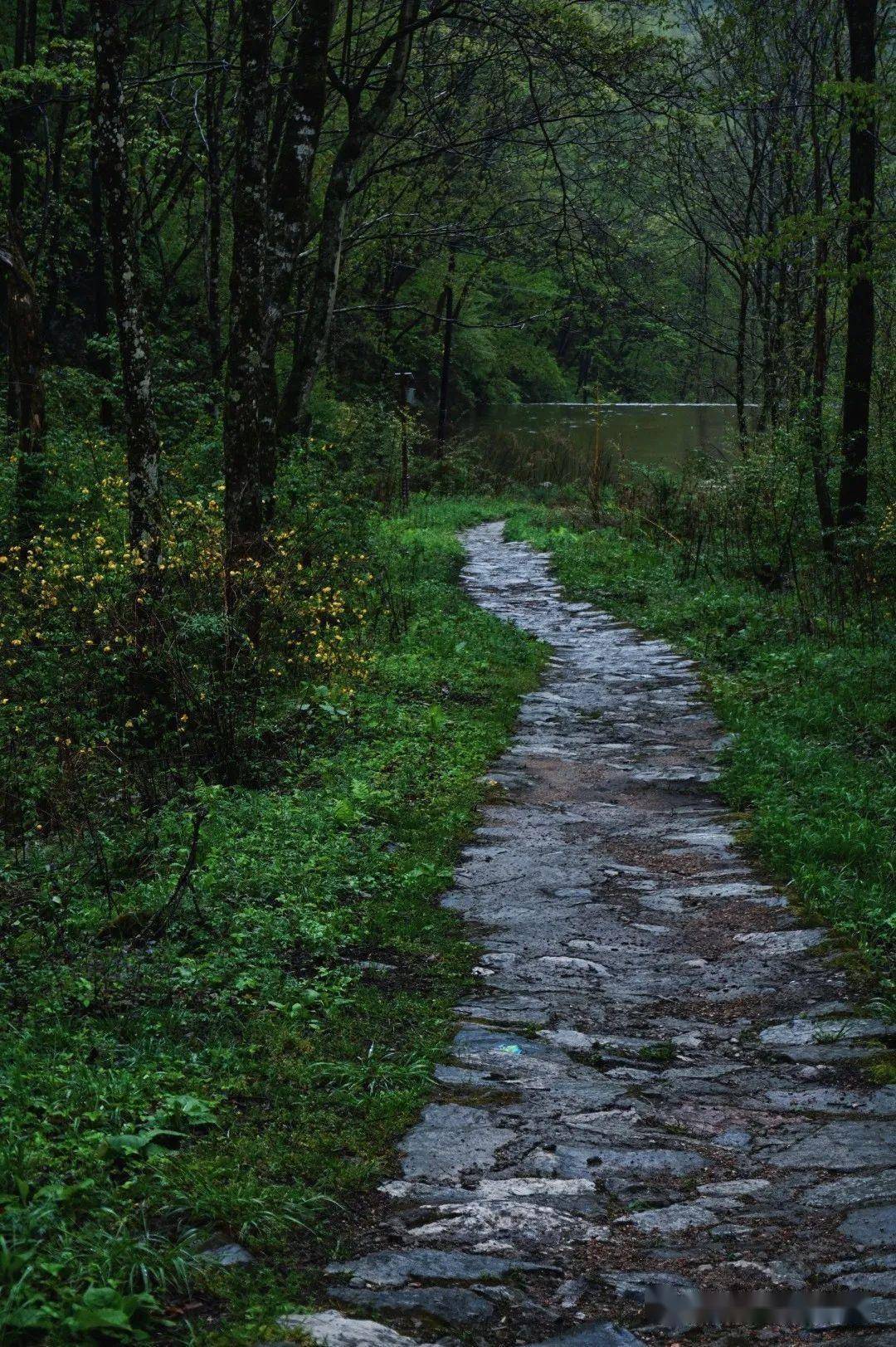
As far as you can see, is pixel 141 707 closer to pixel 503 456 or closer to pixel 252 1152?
pixel 252 1152

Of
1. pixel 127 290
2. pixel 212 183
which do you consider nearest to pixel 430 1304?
pixel 127 290

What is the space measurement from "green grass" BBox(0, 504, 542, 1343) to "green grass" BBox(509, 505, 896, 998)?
5.63ft

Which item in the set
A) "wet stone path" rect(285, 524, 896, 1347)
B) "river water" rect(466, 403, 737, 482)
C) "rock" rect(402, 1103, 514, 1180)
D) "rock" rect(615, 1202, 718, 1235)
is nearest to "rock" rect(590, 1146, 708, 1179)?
"wet stone path" rect(285, 524, 896, 1347)

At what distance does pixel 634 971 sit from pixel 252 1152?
2239 mm

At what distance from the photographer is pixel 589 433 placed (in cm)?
4175

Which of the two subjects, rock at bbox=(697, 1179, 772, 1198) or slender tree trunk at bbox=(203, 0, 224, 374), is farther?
slender tree trunk at bbox=(203, 0, 224, 374)

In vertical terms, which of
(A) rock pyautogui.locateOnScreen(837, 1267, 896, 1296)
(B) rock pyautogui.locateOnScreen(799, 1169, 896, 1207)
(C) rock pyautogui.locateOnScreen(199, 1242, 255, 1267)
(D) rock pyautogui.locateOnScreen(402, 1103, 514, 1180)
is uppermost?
(C) rock pyautogui.locateOnScreen(199, 1242, 255, 1267)

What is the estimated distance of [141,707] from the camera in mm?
7730

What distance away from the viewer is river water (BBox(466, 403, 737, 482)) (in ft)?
101

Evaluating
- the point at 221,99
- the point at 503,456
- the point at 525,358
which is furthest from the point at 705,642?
the point at 525,358

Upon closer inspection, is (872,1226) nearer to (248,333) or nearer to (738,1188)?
(738,1188)

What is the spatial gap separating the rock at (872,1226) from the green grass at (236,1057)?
1277 millimetres

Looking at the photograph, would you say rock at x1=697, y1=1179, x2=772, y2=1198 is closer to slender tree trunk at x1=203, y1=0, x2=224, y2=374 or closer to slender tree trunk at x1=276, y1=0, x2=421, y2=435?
slender tree trunk at x1=276, y1=0, x2=421, y2=435

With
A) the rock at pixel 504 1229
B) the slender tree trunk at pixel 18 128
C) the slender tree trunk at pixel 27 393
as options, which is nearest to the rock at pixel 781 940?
the rock at pixel 504 1229
